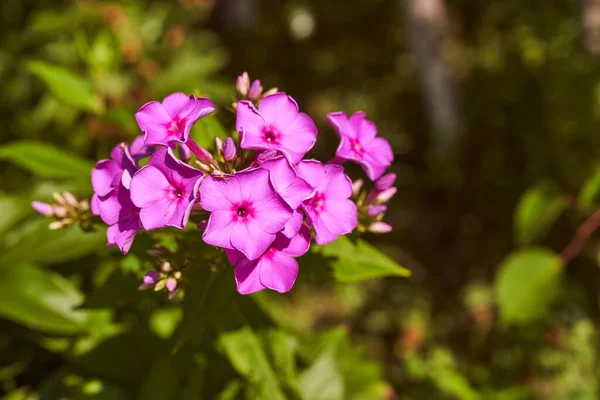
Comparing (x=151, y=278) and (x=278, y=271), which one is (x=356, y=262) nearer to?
(x=278, y=271)

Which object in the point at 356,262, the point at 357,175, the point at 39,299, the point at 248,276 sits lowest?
the point at 357,175

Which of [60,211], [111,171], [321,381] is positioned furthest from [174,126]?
[321,381]

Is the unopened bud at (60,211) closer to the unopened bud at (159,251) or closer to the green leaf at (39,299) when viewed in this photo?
the unopened bud at (159,251)

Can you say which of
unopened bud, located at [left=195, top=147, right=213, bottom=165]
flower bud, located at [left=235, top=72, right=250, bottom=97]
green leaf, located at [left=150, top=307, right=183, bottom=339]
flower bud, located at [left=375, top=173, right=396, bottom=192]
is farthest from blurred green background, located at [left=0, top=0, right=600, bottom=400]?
flower bud, located at [left=375, top=173, right=396, bottom=192]

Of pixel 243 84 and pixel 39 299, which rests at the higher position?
pixel 243 84

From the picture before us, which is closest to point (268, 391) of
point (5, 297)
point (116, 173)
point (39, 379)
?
point (116, 173)

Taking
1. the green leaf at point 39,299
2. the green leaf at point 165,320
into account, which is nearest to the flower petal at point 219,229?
the green leaf at point 39,299

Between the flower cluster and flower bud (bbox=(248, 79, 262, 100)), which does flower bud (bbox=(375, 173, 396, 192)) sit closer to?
the flower cluster
